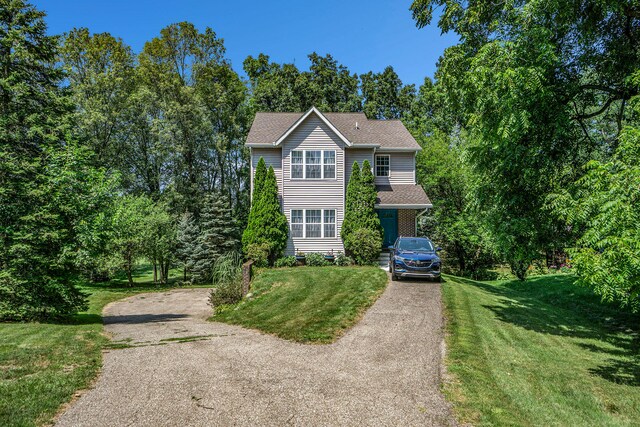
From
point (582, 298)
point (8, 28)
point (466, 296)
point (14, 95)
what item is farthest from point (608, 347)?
point (8, 28)

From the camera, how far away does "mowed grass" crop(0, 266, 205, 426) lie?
5223 millimetres

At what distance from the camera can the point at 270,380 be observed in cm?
638

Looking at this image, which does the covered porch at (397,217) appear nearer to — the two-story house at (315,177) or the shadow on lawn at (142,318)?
the two-story house at (315,177)

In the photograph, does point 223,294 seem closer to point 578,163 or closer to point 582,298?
point 578,163

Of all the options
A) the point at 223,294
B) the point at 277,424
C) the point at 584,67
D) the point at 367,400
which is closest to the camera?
the point at 277,424

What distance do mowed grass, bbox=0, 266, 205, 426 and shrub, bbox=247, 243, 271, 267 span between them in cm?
946

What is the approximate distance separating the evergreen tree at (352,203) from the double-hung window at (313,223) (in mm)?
839

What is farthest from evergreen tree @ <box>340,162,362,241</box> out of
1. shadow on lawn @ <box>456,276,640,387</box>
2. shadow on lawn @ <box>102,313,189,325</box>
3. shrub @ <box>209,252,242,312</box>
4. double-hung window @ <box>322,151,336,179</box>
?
shadow on lawn @ <box>102,313,189,325</box>

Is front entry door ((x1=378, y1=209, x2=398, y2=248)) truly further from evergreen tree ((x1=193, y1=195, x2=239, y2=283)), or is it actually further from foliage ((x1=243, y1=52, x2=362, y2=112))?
foliage ((x1=243, y1=52, x2=362, y2=112))

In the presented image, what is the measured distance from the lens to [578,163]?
12844mm

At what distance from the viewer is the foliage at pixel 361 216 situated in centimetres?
2094

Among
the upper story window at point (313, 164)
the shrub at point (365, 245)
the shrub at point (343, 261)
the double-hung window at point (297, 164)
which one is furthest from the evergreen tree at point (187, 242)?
the shrub at point (365, 245)

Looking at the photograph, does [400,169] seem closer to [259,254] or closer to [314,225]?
[314,225]

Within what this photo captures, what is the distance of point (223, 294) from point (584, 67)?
1562 centimetres
